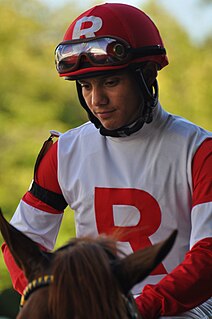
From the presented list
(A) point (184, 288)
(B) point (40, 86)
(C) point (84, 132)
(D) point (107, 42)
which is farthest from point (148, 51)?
(B) point (40, 86)

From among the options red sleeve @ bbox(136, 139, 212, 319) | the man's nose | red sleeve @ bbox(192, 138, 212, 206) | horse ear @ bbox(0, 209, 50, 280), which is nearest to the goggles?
the man's nose

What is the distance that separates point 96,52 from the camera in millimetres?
3971

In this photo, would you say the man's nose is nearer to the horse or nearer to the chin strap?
the chin strap

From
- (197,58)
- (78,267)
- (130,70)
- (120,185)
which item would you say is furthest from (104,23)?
(197,58)

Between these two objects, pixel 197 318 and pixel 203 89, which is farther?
pixel 203 89

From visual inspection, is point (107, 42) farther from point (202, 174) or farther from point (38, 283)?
point (38, 283)

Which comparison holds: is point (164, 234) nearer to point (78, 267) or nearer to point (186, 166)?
point (186, 166)

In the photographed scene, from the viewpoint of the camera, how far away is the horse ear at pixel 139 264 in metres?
2.79

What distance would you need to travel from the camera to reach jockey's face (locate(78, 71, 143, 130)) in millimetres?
3944

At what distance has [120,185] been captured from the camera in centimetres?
415

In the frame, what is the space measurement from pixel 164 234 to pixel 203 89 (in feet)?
58.7

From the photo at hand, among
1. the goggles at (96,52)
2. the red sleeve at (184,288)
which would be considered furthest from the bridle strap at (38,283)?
the goggles at (96,52)

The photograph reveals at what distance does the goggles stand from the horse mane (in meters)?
1.29

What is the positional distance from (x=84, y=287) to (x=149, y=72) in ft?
5.58
